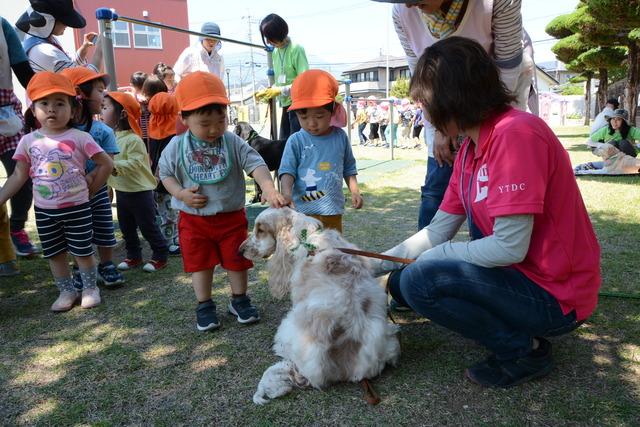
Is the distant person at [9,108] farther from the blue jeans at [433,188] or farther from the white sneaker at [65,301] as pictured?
the blue jeans at [433,188]

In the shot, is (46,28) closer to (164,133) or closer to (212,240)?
(164,133)

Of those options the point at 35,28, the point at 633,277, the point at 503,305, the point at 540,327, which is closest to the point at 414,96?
the point at 503,305

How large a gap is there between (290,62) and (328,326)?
3985 mm

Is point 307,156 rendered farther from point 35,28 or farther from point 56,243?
point 35,28

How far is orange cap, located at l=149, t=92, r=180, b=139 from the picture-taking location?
5047 millimetres

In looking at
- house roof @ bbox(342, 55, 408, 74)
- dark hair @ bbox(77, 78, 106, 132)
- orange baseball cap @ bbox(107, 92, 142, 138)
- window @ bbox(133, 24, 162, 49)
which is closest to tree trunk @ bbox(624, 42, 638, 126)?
orange baseball cap @ bbox(107, 92, 142, 138)

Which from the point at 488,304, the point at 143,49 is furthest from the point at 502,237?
the point at 143,49

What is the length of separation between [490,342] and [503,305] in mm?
258

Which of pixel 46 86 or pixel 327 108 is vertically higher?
pixel 46 86

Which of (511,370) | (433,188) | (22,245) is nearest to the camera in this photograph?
(511,370)

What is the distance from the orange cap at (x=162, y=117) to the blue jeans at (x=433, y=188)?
299 cm

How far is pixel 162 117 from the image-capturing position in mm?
5074

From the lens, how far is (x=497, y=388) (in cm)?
233

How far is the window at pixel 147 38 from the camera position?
101 ft
